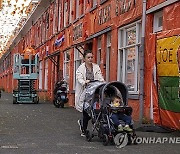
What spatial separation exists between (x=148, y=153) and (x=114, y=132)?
104 cm

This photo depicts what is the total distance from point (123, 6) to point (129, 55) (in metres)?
1.74

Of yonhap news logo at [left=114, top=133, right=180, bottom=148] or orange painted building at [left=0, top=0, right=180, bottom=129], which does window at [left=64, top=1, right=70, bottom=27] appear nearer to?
orange painted building at [left=0, top=0, right=180, bottom=129]

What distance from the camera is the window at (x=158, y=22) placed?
13.9m

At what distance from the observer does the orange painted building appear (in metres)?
12.0

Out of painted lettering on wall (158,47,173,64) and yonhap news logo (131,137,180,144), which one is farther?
painted lettering on wall (158,47,173,64)

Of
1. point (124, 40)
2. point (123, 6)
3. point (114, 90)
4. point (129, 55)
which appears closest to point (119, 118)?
point (114, 90)

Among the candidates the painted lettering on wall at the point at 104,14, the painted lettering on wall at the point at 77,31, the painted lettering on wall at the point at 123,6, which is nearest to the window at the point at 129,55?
the painted lettering on wall at the point at 123,6

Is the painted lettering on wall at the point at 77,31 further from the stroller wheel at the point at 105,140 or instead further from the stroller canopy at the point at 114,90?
the stroller wheel at the point at 105,140

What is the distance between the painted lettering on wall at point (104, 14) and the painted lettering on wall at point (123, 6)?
3.98 ft

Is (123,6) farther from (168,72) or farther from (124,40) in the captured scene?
(168,72)

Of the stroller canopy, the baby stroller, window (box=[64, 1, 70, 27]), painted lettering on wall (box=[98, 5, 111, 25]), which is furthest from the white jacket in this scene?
window (box=[64, 1, 70, 27])

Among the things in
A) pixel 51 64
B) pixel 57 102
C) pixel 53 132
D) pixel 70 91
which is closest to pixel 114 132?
pixel 53 132

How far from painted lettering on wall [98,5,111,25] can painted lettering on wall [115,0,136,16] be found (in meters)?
1.21

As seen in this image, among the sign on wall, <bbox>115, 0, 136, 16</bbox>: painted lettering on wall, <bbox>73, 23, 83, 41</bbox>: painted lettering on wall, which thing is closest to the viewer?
the sign on wall
